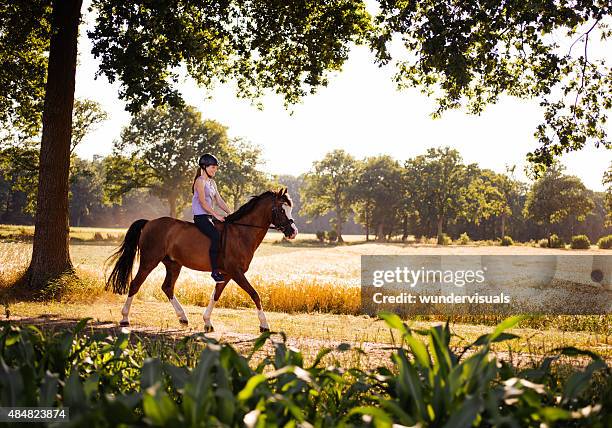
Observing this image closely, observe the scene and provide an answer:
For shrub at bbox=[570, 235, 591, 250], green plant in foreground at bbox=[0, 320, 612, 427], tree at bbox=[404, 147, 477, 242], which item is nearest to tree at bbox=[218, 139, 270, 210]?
tree at bbox=[404, 147, 477, 242]

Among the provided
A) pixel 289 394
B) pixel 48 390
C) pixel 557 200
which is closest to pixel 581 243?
pixel 557 200

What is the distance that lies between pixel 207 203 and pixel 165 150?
55501 millimetres

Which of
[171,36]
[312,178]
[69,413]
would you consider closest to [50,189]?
[171,36]

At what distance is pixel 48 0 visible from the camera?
55.1 feet

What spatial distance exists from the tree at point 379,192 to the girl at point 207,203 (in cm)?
8213

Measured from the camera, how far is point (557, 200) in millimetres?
79938

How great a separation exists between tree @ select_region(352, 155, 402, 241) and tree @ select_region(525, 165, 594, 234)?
22257 millimetres

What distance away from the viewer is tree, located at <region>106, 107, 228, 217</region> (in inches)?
2387

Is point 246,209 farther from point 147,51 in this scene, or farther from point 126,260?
point 147,51

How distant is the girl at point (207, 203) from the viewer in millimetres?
10953

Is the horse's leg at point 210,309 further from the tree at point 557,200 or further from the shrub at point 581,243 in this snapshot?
the tree at point 557,200

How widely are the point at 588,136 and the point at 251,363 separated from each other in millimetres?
12491

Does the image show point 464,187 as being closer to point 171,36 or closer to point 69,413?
point 171,36

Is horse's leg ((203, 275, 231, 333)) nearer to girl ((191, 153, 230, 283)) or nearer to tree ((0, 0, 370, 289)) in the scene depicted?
girl ((191, 153, 230, 283))
